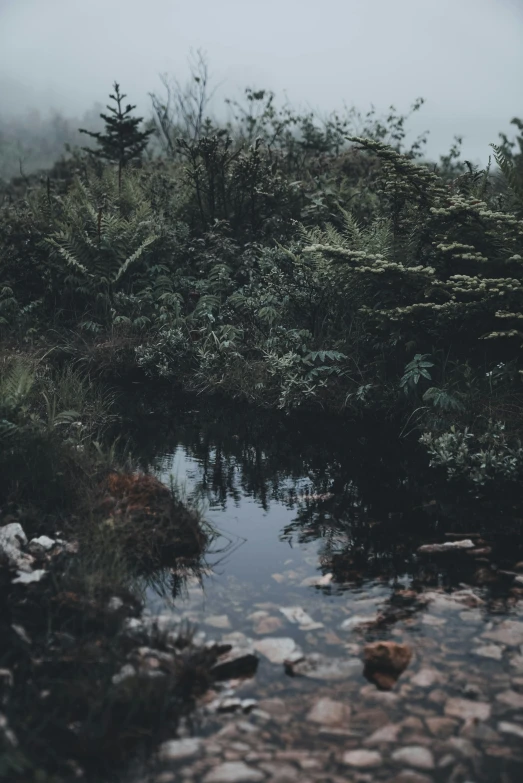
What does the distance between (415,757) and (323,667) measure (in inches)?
25.3

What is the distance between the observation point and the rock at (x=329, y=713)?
107 inches

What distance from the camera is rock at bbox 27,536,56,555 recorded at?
12.7 feet

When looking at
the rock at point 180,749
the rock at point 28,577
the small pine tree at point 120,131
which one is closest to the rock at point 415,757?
the rock at point 180,749

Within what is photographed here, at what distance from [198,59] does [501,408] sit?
13.2m

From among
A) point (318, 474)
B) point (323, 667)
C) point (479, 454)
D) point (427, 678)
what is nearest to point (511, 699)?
point (427, 678)

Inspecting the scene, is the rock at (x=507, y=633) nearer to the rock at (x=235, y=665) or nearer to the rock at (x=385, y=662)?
the rock at (x=385, y=662)

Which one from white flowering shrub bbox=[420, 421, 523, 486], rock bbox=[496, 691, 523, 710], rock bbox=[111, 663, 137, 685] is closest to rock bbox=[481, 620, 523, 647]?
rock bbox=[496, 691, 523, 710]

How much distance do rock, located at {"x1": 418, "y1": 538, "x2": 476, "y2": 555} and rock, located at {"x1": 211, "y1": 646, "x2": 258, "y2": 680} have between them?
5.15 feet

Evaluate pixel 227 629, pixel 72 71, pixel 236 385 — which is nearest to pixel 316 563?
pixel 227 629

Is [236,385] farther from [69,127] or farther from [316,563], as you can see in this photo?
[69,127]

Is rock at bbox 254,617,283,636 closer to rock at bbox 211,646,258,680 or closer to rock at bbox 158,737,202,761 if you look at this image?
rock at bbox 211,646,258,680

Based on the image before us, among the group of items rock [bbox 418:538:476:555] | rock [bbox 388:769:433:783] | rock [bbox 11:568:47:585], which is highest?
rock [bbox 11:568:47:585]

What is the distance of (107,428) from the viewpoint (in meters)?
6.61

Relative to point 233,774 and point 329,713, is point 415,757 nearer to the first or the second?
point 329,713
